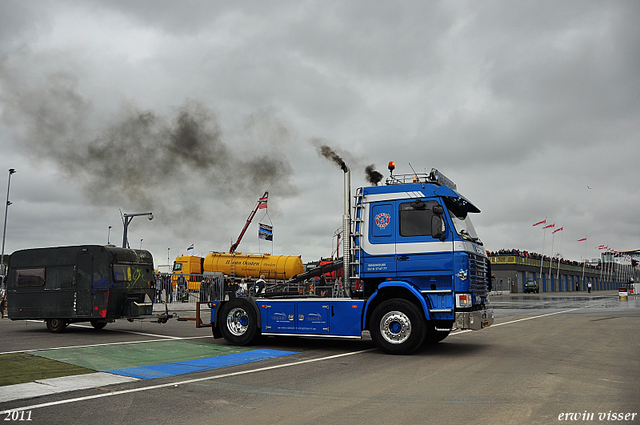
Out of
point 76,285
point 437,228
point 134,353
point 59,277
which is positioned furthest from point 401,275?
point 59,277

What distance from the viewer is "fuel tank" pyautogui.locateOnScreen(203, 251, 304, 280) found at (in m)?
30.6

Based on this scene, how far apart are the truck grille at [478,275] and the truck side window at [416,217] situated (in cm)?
114

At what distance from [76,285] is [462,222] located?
37.2 ft

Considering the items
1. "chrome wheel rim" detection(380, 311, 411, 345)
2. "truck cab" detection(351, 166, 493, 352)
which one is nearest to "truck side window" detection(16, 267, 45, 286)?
"truck cab" detection(351, 166, 493, 352)

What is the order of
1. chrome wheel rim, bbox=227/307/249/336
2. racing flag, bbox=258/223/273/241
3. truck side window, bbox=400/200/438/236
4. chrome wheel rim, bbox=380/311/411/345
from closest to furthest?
chrome wheel rim, bbox=380/311/411/345, truck side window, bbox=400/200/438/236, chrome wheel rim, bbox=227/307/249/336, racing flag, bbox=258/223/273/241

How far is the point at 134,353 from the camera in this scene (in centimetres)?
1089

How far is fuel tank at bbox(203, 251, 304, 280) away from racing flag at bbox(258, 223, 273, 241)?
2.85 metres

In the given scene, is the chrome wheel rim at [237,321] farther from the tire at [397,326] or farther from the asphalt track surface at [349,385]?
the tire at [397,326]

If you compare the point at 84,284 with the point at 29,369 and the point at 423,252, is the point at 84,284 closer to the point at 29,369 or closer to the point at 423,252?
the point at 29,369

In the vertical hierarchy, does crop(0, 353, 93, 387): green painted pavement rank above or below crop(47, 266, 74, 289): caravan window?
below

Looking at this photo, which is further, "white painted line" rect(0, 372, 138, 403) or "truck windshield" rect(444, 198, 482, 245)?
"truck windshield" rect(444, 198, 482, 245)

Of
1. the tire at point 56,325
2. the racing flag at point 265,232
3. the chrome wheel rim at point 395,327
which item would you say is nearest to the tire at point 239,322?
the chrome wheel rim at point 395,327

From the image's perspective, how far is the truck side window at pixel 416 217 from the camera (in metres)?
10.8

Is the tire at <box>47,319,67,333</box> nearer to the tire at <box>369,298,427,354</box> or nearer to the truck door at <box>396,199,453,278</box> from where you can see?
the tire at <box>369,298,427,354</box>
